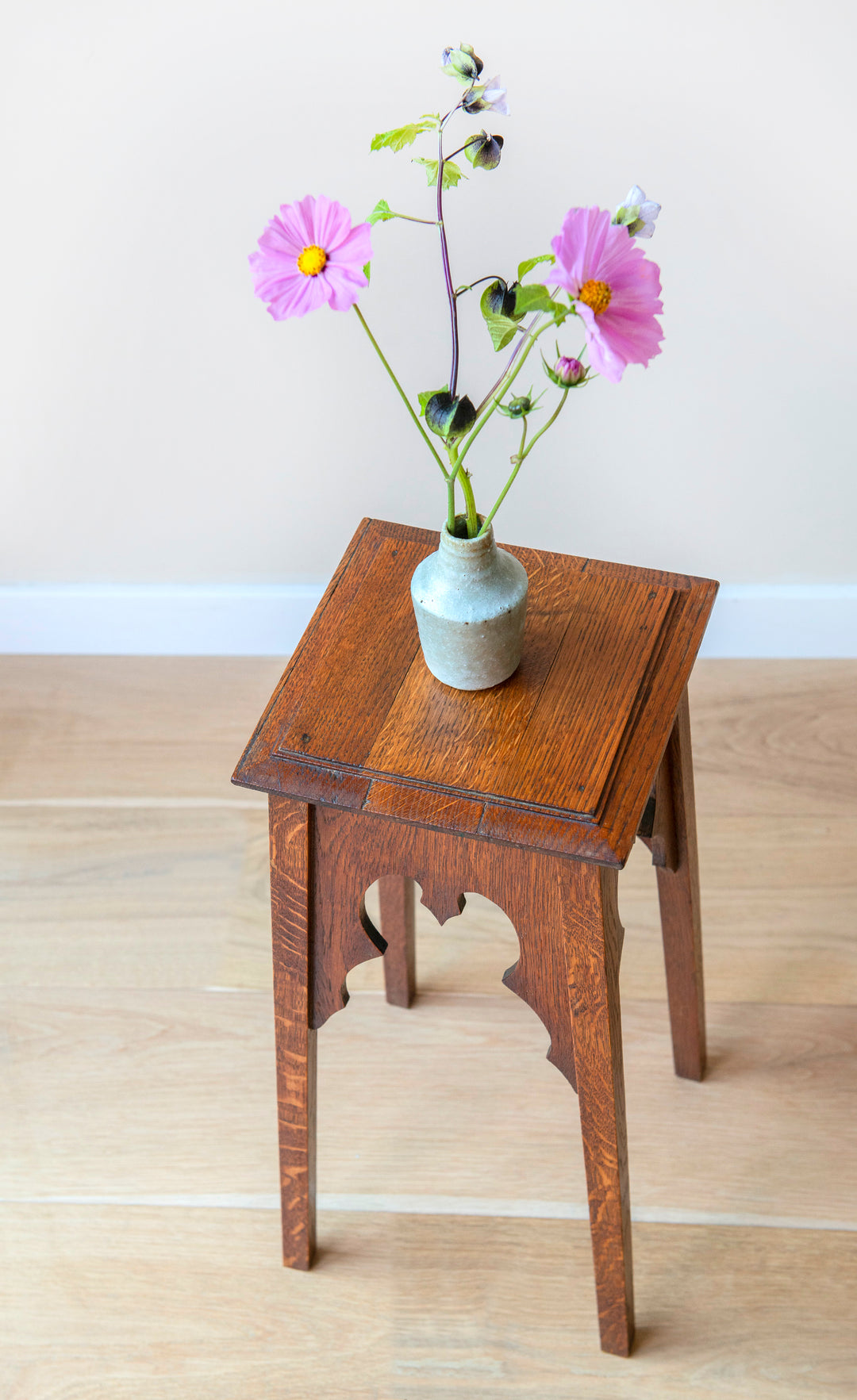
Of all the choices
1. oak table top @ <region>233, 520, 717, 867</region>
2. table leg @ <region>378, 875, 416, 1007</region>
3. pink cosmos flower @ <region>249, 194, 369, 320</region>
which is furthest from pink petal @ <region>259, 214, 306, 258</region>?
table leg @ <region>378, 875, 416, 1007</region>

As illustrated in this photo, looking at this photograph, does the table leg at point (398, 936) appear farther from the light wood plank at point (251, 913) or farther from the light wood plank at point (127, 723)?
the light wood plank at point (127, 723)

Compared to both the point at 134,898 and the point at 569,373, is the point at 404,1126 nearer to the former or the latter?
the point at 134,898

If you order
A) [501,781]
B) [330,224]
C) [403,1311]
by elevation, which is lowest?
[403,1311]

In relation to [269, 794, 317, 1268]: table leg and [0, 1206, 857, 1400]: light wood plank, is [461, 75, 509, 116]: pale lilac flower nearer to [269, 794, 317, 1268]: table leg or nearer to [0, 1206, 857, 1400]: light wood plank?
[269, 794, 317, 1268]: table leg

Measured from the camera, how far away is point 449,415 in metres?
0.72

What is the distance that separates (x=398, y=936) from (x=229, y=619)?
0.60 m

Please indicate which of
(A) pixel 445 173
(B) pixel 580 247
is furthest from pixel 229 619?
(B) pixel 580 247

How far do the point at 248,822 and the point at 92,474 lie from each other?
47 centimetres

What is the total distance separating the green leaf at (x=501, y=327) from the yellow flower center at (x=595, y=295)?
5cm

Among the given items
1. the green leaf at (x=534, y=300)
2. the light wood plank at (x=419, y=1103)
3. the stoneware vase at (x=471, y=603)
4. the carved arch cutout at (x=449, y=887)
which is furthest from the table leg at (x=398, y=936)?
the green leaf at (x=534, y=300)

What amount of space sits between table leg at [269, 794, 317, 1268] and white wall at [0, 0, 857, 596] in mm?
705

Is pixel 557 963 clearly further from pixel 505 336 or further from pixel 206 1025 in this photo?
pixel 206 1025

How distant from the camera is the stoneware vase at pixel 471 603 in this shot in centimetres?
78

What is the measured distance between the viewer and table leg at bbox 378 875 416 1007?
4.04 ft
